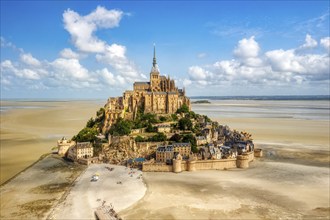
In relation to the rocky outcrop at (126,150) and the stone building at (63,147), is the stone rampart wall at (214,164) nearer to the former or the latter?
the rocky outcrop at (126,150)

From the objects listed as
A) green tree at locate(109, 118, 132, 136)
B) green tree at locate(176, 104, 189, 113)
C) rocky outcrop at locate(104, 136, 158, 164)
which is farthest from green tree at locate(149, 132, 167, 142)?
green tree at locate(176, 104, 189, 113)

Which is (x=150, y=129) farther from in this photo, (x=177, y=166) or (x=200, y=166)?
(x=200, y=166)

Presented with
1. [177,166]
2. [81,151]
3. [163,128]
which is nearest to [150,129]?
[163,128]

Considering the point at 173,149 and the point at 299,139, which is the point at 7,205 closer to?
the point at 173,149

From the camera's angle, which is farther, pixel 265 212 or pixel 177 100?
pixel 177 100

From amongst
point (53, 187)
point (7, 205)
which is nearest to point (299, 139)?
point (53, 187)

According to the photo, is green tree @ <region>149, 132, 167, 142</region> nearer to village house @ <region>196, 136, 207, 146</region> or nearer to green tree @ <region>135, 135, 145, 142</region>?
green tree @ <region>135, 135, 145, 142</region>

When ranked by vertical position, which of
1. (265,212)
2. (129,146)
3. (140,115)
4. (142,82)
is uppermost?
(142,82)
